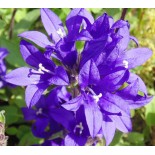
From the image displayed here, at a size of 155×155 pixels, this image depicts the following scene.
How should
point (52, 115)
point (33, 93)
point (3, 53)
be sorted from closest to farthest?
1. point (33, 93)
2. point (52, 115)
3. point (3, 53)

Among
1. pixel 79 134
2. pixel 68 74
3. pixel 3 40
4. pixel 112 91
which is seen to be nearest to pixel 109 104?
pixel 112 91

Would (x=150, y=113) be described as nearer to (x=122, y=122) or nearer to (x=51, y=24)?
(x=122, y=122)

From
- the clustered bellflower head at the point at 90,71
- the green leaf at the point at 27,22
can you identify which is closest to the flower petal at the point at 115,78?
the clustered bellflower head at the point at 90,71

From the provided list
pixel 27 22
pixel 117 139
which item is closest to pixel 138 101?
pixel 117 139

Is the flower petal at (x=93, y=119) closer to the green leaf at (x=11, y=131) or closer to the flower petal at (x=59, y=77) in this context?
the flower petal at (x=59, y=77)

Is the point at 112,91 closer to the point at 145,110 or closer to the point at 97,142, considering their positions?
the point at 97,142

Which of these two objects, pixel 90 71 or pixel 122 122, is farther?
pixel 122 122

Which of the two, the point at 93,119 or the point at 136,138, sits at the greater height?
the point at 93,119

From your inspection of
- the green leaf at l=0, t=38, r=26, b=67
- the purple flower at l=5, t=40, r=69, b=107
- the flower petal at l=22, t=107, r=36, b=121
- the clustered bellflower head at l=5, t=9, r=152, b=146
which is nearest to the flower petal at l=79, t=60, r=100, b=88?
the clustered bellflower head at l=5, t=9, r=152, b=146

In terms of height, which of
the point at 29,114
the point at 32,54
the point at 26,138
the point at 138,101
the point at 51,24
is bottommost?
the point at 26,138
